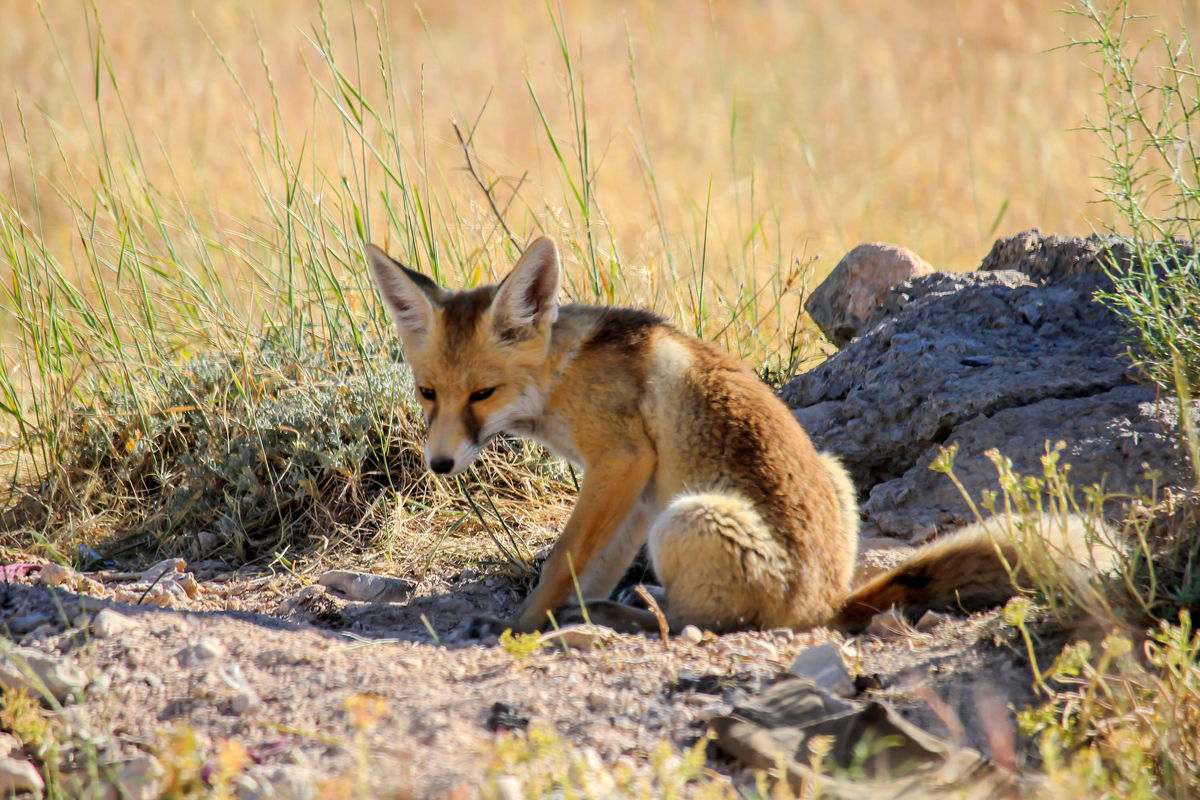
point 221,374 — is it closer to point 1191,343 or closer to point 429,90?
point 1191,343

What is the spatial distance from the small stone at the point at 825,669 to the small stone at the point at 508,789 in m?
1.17

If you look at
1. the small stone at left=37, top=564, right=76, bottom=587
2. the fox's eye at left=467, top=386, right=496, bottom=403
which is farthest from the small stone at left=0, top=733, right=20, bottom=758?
the fox's eye at left=467, top=386, right=496, bottom=403

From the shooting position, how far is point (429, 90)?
16.7 metres

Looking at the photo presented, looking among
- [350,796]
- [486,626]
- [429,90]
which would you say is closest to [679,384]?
[486,626]

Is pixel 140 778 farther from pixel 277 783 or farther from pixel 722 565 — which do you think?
pixel 722 565

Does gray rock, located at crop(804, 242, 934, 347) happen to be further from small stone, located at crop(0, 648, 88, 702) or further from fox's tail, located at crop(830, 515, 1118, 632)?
small stone, located at crop(0, 648, 88, 702)

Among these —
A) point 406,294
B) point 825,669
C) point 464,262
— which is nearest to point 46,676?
point 406,294

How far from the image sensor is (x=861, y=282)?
664cm

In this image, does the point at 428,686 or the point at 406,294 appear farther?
the point at 406,294

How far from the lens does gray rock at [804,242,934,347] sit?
655 centimetres

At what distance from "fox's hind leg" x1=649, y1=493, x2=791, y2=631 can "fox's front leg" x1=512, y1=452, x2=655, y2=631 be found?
1.29 ft

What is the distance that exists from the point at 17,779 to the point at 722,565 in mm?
2524

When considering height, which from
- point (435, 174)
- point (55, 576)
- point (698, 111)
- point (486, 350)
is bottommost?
point (55, 576)

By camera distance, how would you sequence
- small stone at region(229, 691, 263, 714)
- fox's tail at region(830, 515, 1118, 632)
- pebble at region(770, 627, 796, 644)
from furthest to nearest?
fox's tail at region(830, 515, 1118, 632), pebble at region(770, 627, 796, 644), small stone at region(229, 691, 263, 714)
